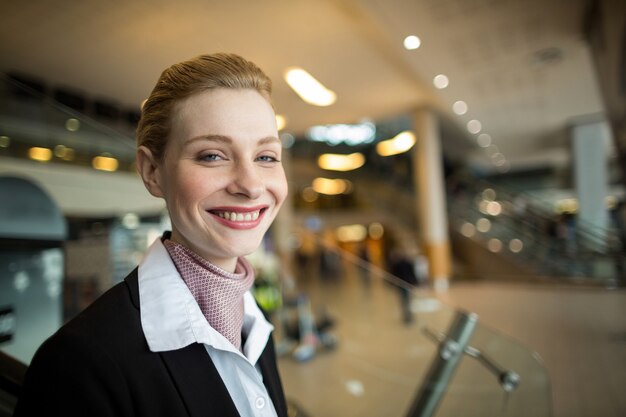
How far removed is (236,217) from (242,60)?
16.6 inches

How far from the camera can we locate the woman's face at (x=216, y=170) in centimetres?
89

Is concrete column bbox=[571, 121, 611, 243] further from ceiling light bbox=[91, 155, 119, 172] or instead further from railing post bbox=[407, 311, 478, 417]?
ceiling light bbox=[91, 155, 119, 172]

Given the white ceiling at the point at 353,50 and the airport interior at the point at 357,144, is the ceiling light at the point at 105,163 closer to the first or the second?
the airport interior at the point at 357,144

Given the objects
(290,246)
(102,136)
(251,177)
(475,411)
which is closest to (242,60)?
(251,177)

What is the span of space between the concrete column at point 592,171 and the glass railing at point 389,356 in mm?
1525

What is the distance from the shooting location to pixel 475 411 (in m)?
2.18

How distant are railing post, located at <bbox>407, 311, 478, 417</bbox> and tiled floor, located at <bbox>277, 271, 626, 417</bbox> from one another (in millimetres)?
47

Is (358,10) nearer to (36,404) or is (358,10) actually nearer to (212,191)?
(212,191)

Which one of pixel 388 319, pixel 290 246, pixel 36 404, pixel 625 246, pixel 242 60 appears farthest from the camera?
pixel 290 246

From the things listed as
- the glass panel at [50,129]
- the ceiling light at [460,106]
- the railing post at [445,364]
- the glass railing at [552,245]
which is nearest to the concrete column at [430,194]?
the ceiling light at [460,106]

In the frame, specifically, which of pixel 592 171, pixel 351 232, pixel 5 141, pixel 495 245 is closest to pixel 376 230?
pixel 351 232

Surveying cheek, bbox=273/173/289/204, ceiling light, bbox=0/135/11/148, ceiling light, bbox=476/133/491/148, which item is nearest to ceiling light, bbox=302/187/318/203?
ceiling light, bbox=476/133/491/148

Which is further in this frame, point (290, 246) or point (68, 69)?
point (290, 246)

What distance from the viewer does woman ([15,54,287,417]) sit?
0.79 meters
